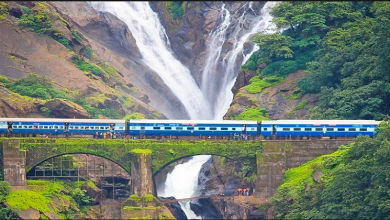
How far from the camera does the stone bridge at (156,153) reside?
118250 mm

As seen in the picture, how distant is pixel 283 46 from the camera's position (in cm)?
13838

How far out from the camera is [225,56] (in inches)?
6073

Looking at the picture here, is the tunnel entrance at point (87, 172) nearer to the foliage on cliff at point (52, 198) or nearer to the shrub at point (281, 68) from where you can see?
the foliage on cliff at point (52, 198)

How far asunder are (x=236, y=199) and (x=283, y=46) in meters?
24.9

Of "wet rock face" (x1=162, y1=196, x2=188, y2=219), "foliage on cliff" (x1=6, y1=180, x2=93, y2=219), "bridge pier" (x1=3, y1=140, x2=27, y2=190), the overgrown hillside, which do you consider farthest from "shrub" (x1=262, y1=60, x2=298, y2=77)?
"bridge pier" (x1=3, y1=140, x2=27, y2=190)

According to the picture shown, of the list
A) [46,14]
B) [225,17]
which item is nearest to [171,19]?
[225,17]

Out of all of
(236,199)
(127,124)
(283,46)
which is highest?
(283,46)

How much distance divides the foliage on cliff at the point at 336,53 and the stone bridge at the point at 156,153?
744cm

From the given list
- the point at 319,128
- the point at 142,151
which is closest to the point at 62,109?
the point at 142,151

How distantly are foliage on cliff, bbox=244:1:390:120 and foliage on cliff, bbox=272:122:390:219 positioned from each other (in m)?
9.27

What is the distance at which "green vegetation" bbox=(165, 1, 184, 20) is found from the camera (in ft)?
537

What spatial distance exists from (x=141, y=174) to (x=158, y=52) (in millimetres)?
44575

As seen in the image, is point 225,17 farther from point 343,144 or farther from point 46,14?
point 343,144

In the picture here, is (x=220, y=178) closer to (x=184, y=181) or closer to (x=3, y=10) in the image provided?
(x=184, y=181)
